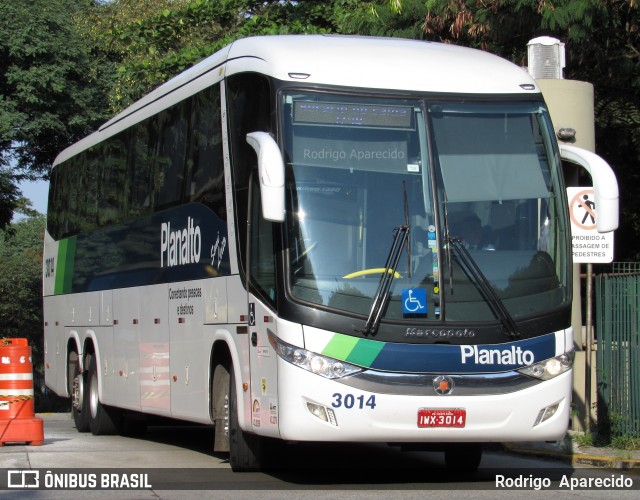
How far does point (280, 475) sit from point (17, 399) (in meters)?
4.23

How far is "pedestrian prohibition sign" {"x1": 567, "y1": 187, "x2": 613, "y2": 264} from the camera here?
1372 cm

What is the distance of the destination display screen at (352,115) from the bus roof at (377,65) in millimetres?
203

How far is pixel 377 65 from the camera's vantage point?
10461 millimetres

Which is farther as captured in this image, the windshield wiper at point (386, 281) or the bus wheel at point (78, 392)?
the bus wheel at point (78, 392)

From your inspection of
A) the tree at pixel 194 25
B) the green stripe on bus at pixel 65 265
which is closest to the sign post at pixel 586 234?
the green stripe on bus at pixel 65 265

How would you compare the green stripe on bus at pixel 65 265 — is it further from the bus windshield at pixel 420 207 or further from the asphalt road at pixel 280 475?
the bus windshield at pixel 420 207

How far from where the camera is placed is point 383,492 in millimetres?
9984

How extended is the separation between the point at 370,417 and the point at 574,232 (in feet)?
17.1

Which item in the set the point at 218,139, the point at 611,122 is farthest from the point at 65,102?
the point at 218,139

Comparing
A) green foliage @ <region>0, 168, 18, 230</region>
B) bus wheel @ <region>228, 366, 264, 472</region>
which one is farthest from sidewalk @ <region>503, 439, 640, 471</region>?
green foliage @ <region>0, 168, 18, 230</region>

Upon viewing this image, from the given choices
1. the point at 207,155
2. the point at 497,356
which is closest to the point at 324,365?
the point at 497,356

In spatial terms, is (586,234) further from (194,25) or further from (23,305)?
(23,305)

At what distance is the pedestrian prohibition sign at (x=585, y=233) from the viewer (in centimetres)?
1372

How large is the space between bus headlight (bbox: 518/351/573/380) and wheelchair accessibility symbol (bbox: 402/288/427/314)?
100 cm
